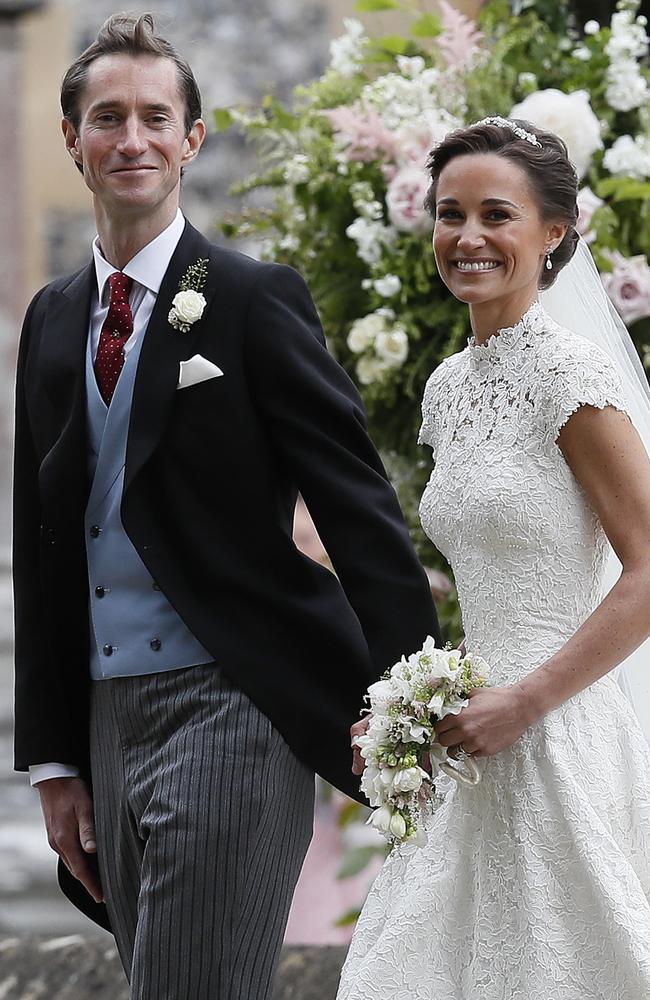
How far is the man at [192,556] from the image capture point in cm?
279

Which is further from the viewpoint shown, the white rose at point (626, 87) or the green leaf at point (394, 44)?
the green leaf at point (394, 44)

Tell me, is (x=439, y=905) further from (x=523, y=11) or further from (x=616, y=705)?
(x=523, y=11)

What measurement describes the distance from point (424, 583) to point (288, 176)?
1.56m

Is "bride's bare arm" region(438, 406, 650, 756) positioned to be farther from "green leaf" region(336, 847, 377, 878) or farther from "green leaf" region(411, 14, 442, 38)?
"green leaf" region(336, 847, 377, 878)

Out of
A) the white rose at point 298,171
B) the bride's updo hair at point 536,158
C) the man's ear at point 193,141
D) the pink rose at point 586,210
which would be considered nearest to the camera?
the bride's updo hair at point 536,158

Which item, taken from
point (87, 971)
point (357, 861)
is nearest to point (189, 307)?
point (87, 971)

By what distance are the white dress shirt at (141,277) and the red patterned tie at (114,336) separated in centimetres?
1

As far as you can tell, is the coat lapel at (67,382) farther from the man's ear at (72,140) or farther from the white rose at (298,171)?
the white rose at (298,171)

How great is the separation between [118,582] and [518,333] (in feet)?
2.45

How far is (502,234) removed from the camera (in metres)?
2.88

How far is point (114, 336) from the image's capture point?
9.82ft

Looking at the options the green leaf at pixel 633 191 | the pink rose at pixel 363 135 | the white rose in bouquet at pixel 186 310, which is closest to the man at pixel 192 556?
the white rose in bouquet at pixel 186 310

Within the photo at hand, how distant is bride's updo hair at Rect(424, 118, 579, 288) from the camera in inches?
115

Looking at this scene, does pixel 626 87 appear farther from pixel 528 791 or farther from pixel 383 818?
pixel 383 818
